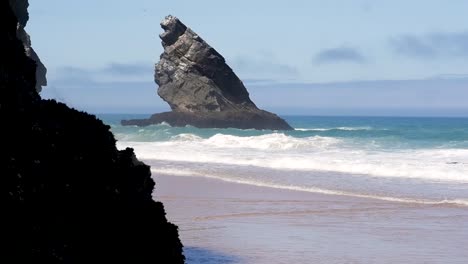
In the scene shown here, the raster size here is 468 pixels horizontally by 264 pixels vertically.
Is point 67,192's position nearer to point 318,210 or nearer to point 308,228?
point 308,228

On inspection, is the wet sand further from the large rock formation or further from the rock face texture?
the large rock formation

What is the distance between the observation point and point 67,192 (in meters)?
6.36

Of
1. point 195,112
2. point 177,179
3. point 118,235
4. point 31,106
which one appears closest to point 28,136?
point 31,106

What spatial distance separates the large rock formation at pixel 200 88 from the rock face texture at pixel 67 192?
79.3 metres

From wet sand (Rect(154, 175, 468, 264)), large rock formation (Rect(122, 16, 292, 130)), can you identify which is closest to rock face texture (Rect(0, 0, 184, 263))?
wet sand (Rect(154, 175, 468, 264))

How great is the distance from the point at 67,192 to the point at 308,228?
8.11 m

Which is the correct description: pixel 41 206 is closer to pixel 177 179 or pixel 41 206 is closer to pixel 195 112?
pixel 177 179

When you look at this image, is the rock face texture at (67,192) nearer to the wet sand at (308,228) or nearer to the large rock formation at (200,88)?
the wet sand at (308,228)

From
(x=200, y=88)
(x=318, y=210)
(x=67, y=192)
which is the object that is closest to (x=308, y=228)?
(x=318, y=210)

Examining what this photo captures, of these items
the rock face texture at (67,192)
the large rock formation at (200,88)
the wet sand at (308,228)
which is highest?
the large rock formation at (200,88)

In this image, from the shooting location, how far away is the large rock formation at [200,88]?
88125 millimetres

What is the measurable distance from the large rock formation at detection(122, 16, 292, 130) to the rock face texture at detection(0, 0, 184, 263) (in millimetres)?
79257

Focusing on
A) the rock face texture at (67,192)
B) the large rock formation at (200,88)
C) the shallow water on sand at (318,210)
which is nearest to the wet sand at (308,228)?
the shallow water on sand at (318,210)

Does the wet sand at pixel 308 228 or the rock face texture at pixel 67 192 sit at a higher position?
the rock face texture at pixel 67 192
